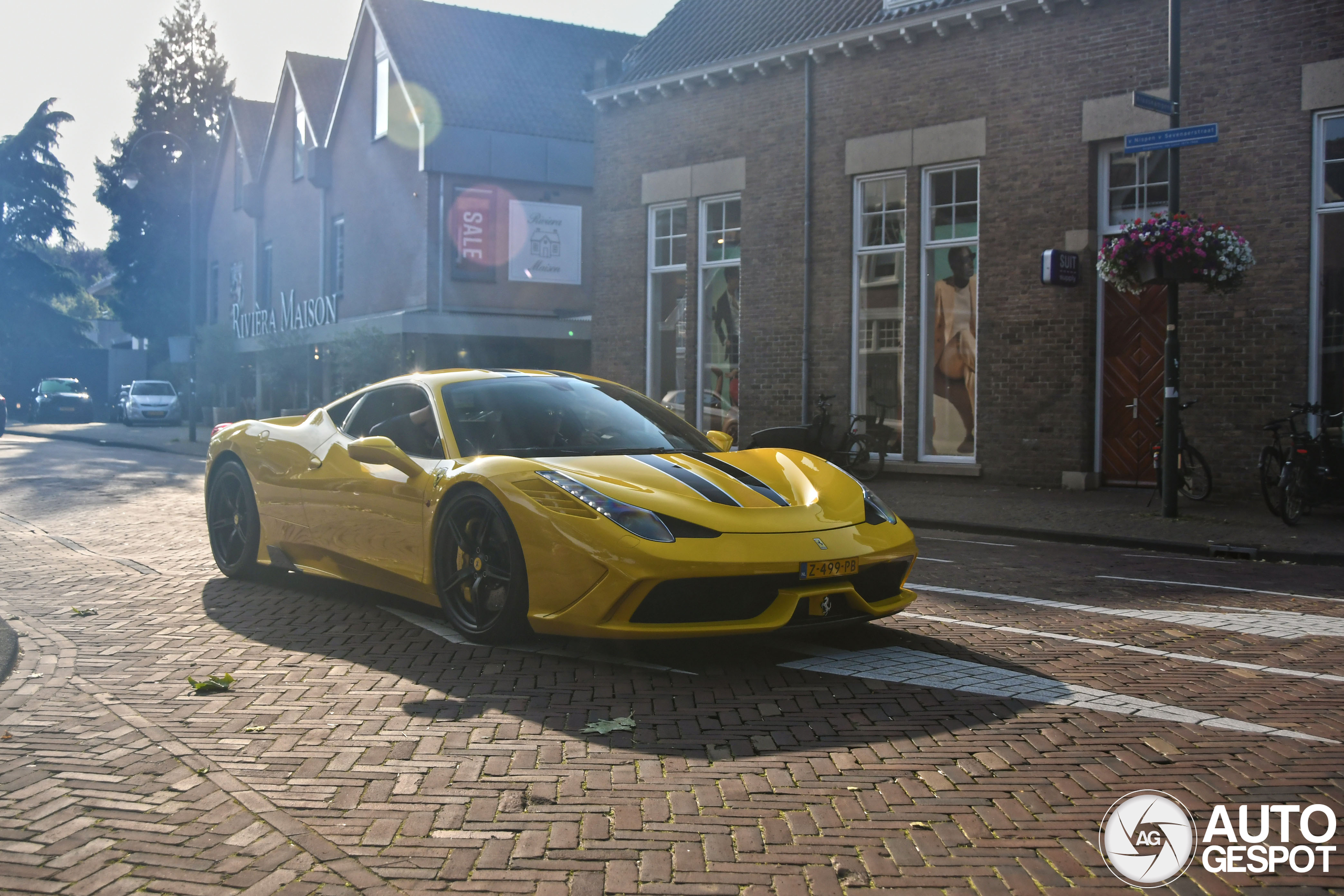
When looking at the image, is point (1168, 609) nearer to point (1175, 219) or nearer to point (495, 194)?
point (1175, 219)

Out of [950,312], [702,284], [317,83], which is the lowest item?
[950,312]

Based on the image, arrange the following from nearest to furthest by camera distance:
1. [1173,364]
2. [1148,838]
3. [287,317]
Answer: [1148,838] → [1173,364] → [287,317]

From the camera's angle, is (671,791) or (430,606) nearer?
(671,791)

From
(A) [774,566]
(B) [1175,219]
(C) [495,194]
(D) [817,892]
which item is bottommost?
(D) [817,892]

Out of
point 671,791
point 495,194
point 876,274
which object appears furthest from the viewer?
point 495,194

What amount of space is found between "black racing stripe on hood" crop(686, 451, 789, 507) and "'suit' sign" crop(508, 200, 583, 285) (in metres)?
26.3

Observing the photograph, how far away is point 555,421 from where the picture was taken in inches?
249

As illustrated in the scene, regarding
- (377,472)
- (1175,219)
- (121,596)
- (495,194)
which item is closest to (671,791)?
(377,472)

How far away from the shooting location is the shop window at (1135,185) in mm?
14859

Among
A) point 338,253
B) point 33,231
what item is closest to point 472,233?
point 338,253

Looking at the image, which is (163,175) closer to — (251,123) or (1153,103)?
(251,123)

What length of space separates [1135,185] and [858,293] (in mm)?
4287

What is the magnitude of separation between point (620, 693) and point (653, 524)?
0.72 m

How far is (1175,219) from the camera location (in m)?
12.4
